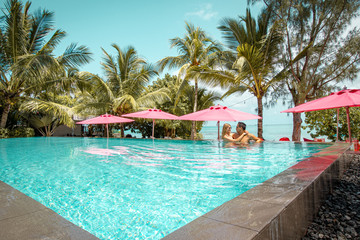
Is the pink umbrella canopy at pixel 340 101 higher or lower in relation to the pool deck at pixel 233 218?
higher

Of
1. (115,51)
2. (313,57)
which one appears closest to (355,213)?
(313,57)

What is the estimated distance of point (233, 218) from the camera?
160 cm

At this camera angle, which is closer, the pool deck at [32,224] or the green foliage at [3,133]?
the pool deck at [32,224]

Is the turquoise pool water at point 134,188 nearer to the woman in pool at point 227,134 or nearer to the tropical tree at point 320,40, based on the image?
the woman in pool at point 227,134

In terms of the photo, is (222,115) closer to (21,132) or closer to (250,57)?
(250,57)

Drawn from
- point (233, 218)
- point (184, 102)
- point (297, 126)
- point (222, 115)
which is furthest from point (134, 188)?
point (184, 102)

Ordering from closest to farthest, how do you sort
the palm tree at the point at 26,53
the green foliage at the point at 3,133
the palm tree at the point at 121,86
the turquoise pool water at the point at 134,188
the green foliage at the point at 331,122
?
1. the turquoise pool water at the point at 134,188
2. the green foliage at the point at 331,122
3. the palm tree at the point at 26,53
4. the green foliage at the point at 3,133
5. the palm tree at the point at 121,86

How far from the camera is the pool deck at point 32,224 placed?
1.42 meters

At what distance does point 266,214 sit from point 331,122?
11268 mm

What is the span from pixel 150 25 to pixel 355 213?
459 inches

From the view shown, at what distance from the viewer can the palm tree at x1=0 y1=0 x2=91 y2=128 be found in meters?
12.2

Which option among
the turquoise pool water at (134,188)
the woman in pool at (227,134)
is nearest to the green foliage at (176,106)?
the woman in pool at (227,134)

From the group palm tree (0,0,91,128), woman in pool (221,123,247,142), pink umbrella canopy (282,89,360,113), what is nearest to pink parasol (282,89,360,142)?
pink umbrella canopy (282,89,360,113)

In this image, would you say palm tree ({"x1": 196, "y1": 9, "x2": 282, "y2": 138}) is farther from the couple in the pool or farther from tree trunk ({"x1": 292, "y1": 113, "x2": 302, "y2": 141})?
the couple in the pool
